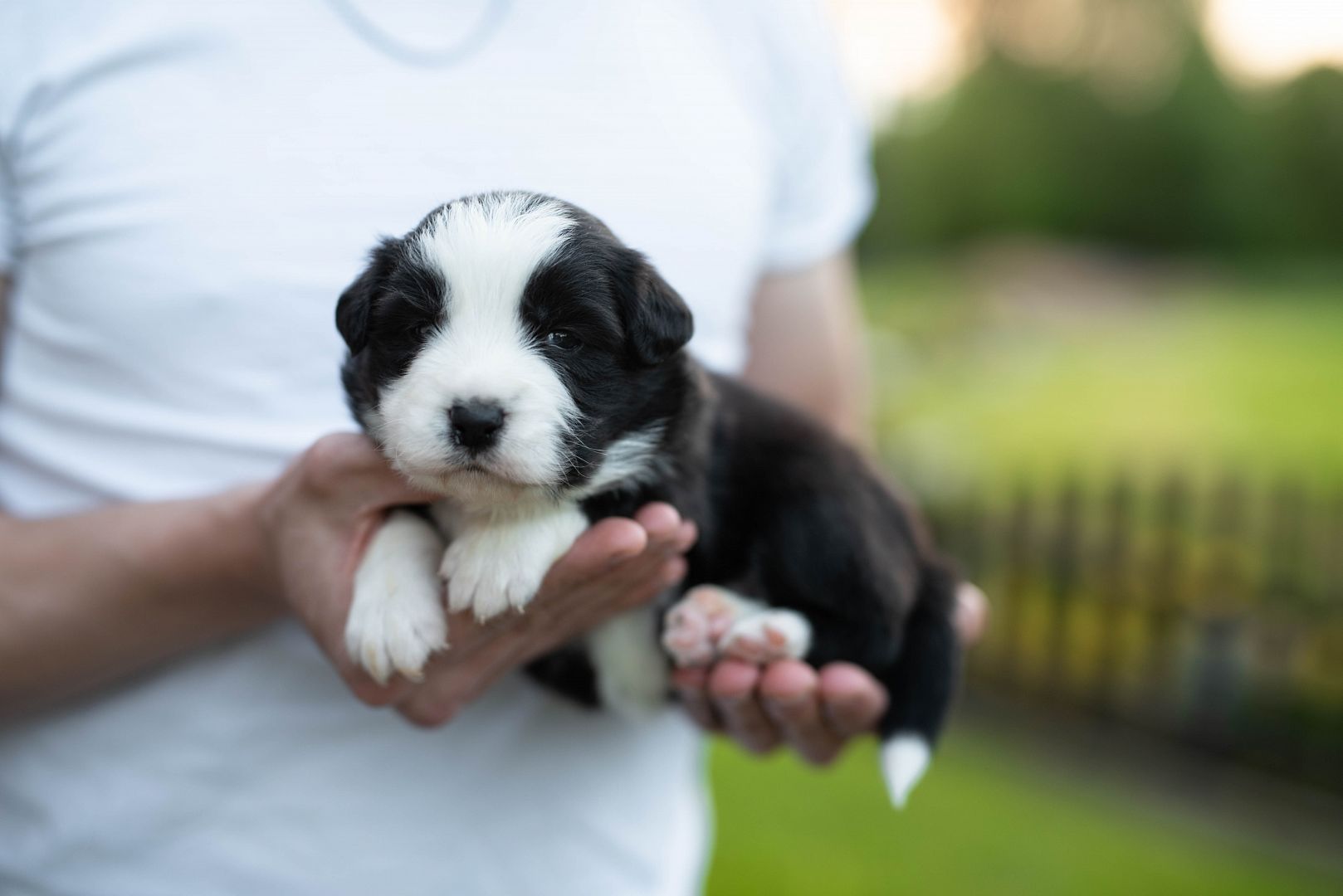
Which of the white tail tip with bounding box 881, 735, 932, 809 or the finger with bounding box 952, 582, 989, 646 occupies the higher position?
the finger with bounding box 952, 582, 989, 646

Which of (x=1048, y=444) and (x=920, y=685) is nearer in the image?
(x=920, y=685)

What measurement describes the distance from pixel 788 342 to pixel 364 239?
1255mm

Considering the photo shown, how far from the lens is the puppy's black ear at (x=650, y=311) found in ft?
5.12

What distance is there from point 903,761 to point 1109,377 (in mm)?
10328

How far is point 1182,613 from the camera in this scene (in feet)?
19.1

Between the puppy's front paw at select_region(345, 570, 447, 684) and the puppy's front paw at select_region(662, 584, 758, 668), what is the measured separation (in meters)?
0.45

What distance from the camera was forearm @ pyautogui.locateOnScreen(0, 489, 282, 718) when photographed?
181 cm

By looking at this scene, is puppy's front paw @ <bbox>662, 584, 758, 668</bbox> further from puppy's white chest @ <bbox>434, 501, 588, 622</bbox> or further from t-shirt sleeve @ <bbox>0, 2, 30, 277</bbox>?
t-shirt sleeve @ <bbox>0, 2, 30, 277</bbox>

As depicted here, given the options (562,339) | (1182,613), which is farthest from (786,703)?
(1182,613)

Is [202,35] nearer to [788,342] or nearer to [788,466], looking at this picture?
[788,466]

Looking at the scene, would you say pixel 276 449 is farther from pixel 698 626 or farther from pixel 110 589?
pixel 698 626

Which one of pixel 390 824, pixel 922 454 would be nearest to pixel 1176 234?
pixel 922 454

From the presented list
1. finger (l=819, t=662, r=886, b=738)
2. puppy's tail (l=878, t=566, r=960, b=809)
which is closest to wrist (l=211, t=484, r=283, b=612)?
finger (l=819, t=662, r=886, b=738)

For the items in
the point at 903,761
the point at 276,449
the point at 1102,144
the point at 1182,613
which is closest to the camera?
the point at 276,449
